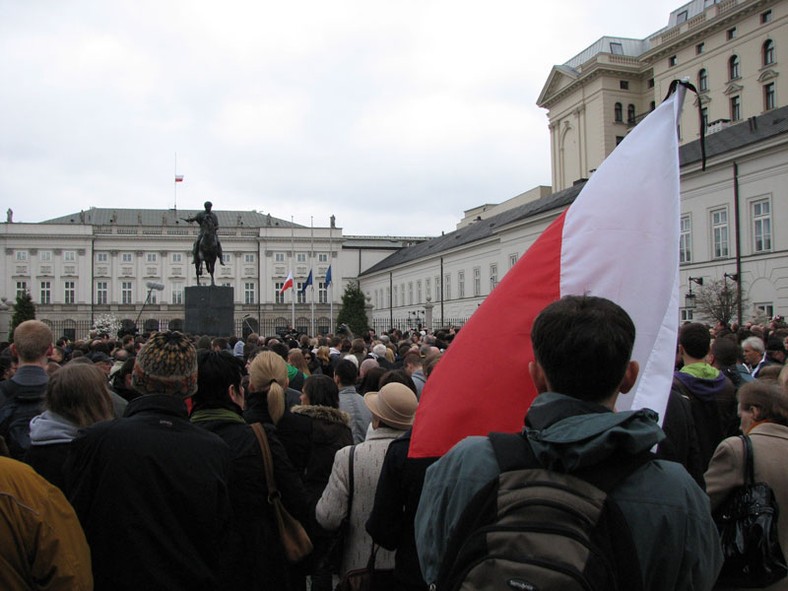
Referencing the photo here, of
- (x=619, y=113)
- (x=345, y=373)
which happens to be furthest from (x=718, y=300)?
(x=619, y=113)

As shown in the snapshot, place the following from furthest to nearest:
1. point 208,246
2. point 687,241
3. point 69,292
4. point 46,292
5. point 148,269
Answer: point 148,269, point 69,292, point 46,292, point 687,241, point 208,246

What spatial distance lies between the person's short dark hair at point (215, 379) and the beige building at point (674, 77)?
4515cm

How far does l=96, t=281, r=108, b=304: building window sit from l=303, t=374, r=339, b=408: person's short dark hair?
260 feet

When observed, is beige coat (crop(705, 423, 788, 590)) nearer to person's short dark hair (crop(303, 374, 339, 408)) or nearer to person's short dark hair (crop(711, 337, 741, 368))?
person's short dark hair (crop(303, 374, 339, 408))

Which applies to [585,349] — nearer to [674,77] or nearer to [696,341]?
[696,341]

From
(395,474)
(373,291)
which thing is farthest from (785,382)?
(373,291)

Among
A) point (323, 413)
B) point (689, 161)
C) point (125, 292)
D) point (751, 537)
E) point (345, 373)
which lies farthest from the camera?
point (125, 292)

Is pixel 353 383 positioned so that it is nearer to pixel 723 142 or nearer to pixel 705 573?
pixel 705 573

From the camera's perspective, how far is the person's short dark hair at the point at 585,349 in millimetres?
1932

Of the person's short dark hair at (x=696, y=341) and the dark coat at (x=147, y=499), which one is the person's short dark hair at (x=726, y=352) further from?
the dark coat at (x=147, y=499)

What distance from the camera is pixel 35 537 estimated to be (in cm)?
241

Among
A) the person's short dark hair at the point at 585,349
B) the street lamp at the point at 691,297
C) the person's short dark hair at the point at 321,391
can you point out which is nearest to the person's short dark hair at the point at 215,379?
the person's short dark hair at the point at 321,391

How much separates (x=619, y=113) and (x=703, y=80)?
824cm

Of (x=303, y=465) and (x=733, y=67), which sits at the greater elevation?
(x=733, y=67)
